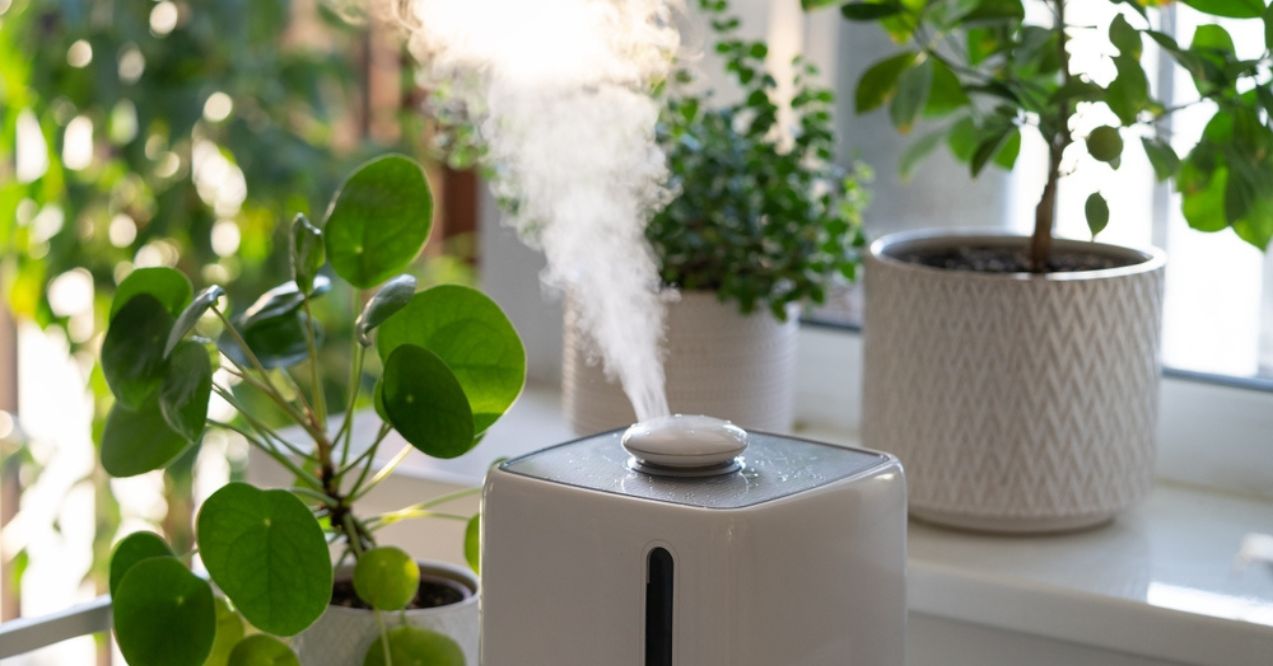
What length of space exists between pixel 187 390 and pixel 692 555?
0.30m

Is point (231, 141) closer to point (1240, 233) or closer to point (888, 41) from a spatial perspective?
point (888, 41)

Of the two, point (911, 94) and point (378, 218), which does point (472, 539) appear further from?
point (911, 94)

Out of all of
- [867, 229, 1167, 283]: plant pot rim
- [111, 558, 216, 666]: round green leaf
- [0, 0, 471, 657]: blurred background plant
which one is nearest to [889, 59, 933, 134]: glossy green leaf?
[867, 229, 1167, 283]: plant pot rim

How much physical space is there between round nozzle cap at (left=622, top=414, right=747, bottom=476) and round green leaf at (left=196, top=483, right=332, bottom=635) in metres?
0.19

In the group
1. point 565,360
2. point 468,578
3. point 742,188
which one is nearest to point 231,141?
point 565,360

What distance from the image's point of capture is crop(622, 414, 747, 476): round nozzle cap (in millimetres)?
747

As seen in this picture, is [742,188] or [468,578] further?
[742,188]

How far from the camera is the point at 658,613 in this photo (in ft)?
2.38

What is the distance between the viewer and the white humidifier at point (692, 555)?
0.70m

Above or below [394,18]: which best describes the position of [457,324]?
below

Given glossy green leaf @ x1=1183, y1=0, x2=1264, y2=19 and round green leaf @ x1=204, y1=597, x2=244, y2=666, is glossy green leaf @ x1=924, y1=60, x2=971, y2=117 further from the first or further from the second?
round green leaf @ x1=204, y1=597, x2=244, y2=666

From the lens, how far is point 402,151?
1.93m

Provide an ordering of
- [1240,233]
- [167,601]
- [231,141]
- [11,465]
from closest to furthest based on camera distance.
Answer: [167,601] < [1240,233] < [231,141] < [11,465]

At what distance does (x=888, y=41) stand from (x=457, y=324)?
70 centimetres
